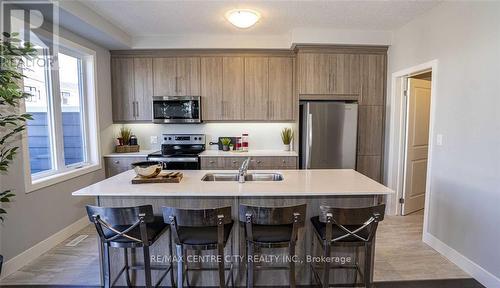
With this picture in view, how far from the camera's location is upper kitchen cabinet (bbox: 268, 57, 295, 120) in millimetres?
4152

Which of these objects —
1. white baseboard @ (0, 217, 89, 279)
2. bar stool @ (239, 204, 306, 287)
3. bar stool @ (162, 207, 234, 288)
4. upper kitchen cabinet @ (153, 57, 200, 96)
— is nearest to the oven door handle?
upper kitchen cabinet @ (153, 57, 200, 96)

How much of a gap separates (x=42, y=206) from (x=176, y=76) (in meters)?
2.44

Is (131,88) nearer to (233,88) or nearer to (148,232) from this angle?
(233,88)

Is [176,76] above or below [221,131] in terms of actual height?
above

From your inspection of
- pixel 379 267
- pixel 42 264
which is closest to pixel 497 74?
pixel 379 267

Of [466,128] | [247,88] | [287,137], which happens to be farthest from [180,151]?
Answer: [466,128]

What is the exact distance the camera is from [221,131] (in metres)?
4.53

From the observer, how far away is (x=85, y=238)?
3.16 meters

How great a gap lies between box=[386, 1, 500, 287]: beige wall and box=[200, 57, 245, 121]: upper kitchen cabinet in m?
2.47

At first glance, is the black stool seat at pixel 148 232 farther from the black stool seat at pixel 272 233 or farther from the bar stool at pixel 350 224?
the bar stool at pixel 350 224

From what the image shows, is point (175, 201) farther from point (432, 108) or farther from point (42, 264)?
point (432, 108)

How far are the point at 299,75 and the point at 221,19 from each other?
134cm

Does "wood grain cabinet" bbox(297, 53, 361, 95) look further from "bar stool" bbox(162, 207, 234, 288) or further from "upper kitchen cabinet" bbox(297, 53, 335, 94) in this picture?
"bar stool" bbox(162, 207, 234, 288)

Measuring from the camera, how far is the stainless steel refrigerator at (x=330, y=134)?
3.71 metres
